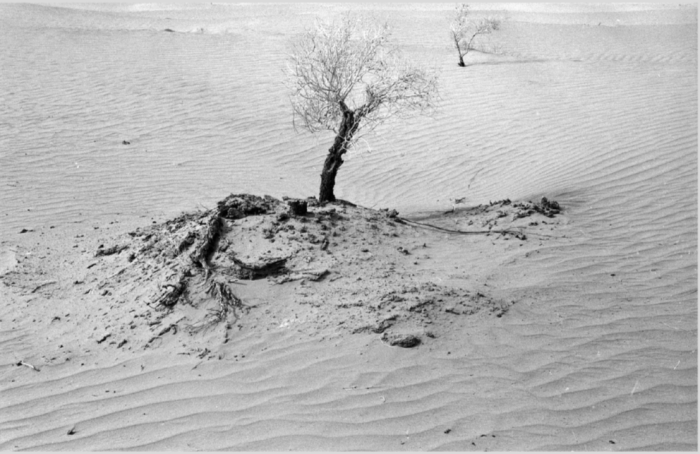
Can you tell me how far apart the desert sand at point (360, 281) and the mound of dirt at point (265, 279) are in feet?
0.08

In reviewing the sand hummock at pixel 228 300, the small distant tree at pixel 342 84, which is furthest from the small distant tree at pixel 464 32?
the sand hummock at pixel 228 300

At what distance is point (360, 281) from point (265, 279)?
820mm

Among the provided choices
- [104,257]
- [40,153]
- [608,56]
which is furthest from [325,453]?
[608,56]

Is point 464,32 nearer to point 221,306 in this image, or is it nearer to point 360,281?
point 360,281

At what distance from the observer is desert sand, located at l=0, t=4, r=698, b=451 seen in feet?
13.4

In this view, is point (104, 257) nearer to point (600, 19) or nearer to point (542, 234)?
point (542, 234)

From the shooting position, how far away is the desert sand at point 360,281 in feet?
13.4

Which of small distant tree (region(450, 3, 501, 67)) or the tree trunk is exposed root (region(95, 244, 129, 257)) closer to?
the tree trunk

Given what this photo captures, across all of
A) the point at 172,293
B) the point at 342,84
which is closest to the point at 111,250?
the point at 172,293

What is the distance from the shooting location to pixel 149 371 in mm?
4590

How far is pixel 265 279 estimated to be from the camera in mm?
5477

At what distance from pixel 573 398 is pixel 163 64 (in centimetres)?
1305

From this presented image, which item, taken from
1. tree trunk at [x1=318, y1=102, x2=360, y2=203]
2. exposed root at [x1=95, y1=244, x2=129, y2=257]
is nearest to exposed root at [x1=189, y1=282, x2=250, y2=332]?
exposed root at [x1=95, y1=244, x2=129, y2=257]

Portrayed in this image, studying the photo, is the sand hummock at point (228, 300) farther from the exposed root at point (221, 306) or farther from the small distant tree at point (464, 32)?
the small distant tree at point (464, 32)
